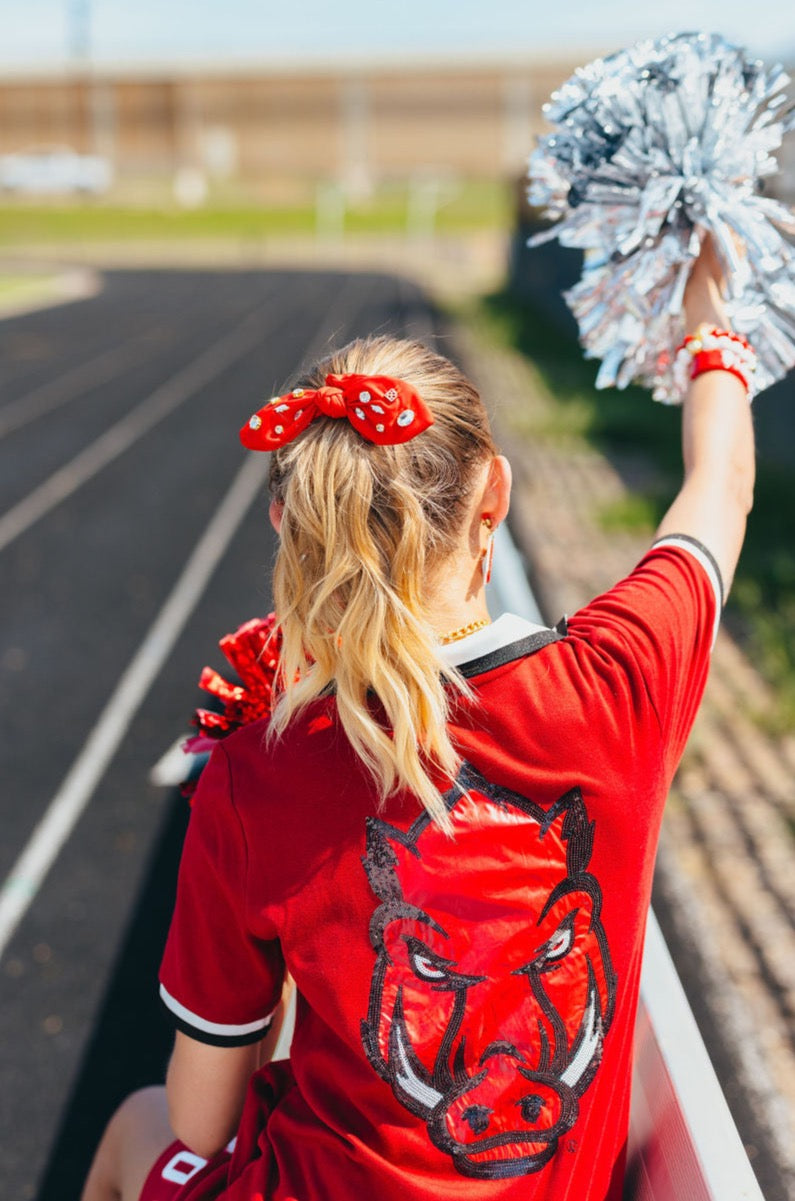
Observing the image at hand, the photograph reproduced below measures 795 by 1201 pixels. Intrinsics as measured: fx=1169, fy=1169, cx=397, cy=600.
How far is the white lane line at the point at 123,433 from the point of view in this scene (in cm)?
863

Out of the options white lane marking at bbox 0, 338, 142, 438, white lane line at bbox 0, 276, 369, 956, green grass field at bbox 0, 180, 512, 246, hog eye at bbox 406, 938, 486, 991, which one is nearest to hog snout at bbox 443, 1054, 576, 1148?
hog eye at bbox 406, 938, 486, 991

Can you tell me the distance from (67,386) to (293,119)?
57.7 m

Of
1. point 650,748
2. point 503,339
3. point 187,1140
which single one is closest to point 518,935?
point 650,748

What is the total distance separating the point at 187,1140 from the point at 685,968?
215 centimetres

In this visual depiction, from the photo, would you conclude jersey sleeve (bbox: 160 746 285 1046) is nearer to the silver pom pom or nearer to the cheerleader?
the cheerleader

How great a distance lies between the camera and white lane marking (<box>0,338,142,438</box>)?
1255 cm

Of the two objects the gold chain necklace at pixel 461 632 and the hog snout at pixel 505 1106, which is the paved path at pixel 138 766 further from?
the hog snout at pixel 505 1106

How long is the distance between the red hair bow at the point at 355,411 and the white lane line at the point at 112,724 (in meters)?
0.29

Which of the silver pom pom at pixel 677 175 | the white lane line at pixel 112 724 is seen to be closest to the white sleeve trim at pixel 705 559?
the silver pom pom at pixel 677 175

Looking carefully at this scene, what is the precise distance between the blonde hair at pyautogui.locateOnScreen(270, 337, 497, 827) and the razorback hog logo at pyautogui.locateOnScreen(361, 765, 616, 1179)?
0.22 feet

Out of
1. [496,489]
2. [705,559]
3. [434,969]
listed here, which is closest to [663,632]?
[705,559]

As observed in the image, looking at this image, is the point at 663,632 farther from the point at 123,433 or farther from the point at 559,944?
the point at 123,433

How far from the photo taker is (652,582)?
156 centimetres

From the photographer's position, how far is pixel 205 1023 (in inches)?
57.5
